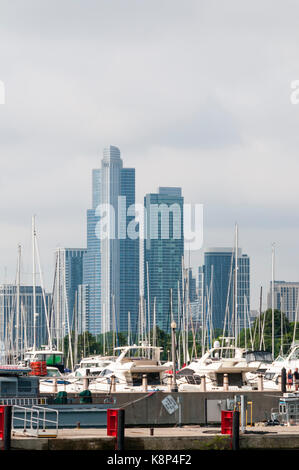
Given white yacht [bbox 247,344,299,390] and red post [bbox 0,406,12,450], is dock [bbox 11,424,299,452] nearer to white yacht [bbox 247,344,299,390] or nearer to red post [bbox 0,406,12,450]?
red post [bbox 0,406,12,450]

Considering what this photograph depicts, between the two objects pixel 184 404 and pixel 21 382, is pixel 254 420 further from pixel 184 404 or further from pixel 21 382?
pixel 21 382

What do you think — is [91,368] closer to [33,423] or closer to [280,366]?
[280,366]

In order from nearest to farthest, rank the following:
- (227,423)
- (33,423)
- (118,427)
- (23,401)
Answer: (118,427) → (227,423) → (33,423) → (23,401)

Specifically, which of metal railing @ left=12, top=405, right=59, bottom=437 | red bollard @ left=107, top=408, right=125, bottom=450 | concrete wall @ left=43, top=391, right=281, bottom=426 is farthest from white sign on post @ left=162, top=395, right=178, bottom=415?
red bollard @ left=107, top=408, right=125, bottom=450

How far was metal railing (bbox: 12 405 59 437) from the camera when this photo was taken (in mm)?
31266

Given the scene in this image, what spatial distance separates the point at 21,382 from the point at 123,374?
44.5ft

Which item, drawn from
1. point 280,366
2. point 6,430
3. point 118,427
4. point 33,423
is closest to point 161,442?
point 118,427

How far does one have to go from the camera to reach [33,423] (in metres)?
36.2

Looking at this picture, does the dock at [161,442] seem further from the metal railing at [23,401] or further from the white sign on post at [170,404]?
the white sign on post at [170,404]

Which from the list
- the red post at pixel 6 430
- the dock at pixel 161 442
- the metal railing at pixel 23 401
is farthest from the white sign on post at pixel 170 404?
the red post at pixel 6 430

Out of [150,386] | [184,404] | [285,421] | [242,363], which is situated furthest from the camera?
[242,363]

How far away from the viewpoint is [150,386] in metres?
51.3
